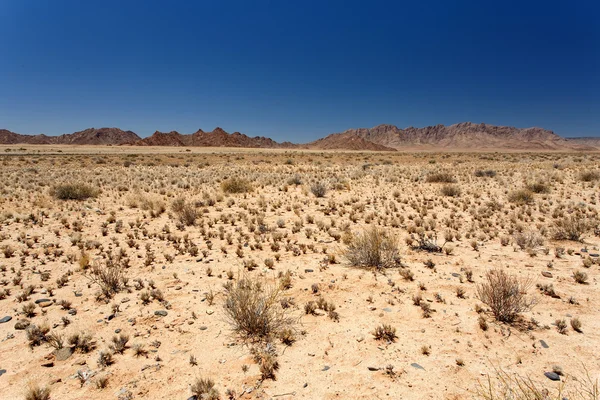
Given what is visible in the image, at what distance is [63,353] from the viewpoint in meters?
4.16

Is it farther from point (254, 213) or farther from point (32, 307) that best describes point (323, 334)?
point (254, 213)

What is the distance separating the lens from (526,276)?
629 centimetres

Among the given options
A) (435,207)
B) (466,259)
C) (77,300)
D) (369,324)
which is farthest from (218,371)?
(435,207)

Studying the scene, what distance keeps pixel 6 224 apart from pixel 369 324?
11.5 m

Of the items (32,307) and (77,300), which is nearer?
(32,307)

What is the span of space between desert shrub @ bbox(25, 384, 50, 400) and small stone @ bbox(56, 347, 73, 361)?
0.58 m

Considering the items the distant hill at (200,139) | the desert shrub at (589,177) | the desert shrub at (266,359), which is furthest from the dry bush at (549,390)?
the distant hill at (200,139)

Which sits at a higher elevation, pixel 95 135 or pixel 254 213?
pixel 95 135

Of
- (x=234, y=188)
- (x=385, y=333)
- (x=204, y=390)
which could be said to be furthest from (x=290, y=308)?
(x=234, y=188)

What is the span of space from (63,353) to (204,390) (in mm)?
2147

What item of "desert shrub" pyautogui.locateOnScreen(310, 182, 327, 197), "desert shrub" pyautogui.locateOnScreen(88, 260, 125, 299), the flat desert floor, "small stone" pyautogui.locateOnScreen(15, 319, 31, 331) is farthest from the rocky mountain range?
"small stone" pyautogui.locateOnScreen(15, 319, 31, 331)

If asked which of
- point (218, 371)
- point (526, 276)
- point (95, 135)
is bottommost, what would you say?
point (218, 371)

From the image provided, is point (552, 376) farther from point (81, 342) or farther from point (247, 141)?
point (247, 141)

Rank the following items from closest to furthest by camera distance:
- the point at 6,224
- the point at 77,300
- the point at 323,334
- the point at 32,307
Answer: the point at 323,334
the point at 32,307
the point at 77,300
the point at 6,224
